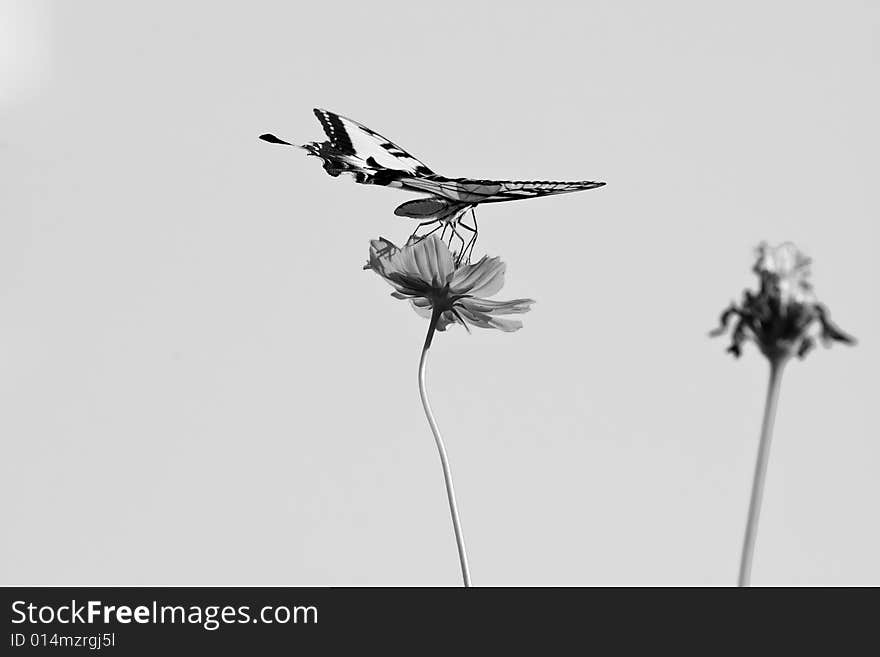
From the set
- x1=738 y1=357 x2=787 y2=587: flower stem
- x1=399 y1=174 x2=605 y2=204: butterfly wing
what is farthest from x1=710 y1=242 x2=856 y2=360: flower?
x1=399 y1=174 x2=605 y2=204: butterfly wing

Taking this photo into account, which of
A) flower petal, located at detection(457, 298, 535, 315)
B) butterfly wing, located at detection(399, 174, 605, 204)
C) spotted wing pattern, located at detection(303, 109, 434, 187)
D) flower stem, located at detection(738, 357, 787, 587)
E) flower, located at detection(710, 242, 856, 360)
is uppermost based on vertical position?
spotted wing pattern, located at detection(303, 109, 434, 187)

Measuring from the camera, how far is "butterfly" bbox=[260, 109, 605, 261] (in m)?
0.28

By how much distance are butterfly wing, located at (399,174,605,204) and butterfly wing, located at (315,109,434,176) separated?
0.13 ft

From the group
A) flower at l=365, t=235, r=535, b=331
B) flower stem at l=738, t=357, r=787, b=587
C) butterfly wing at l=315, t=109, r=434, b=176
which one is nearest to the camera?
flower stem at l=738, t=357, r=787, b=587

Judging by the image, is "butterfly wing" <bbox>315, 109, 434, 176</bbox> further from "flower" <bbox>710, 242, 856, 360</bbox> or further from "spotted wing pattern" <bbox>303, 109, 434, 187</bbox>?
Result: "flower" <bbox>710, 242, 856, 360</bbox>

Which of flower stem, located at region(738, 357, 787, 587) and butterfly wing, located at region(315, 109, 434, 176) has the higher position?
butterfly wing, located at region(315, 109, 434, 176)

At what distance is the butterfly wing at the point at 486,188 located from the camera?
0.28 metres

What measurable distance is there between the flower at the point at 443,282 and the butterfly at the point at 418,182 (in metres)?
0.01

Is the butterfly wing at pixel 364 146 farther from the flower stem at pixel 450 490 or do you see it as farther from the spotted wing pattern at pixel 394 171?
the flower stem at pixel 450 490

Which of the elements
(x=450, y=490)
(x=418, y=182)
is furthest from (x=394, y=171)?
(x=450, y=490)

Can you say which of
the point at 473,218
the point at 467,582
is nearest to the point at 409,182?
the point at 473,218

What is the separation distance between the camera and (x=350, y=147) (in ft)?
1.19

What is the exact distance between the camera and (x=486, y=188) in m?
0.29

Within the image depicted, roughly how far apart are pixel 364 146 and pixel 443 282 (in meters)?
0.13
